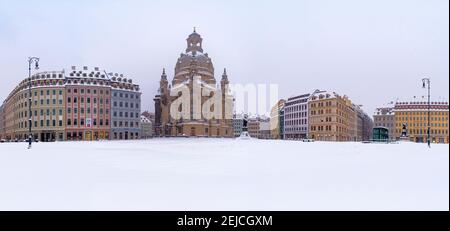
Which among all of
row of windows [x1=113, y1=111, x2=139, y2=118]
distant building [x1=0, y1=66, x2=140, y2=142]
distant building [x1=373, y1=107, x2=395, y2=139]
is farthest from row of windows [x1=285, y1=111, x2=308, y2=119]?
distant building [x1=0, y1=66, x2=140, y2=142]

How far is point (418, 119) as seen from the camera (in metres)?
115

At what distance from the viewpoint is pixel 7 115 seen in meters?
106

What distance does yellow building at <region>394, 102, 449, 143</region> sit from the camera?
11191cm

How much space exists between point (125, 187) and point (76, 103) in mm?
80266

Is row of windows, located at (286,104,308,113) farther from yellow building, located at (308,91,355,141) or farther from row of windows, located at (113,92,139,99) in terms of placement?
row of windows, located at (113,92,139,99)

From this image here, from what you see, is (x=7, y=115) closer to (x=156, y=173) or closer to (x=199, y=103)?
(x=199, y=103)

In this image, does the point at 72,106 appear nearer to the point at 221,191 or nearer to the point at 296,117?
the point at 296,117

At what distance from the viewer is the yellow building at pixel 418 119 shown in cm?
11191

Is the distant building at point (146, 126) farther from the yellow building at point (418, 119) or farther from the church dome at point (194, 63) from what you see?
the yellow building at point (418, 119)

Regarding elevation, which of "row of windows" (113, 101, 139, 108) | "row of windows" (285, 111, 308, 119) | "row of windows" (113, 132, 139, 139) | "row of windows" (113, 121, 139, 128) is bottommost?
"row of windows" (113, 132, 139, 139)

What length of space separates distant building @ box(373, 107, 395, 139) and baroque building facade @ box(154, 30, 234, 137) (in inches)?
2258

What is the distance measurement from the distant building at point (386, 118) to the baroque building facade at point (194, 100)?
188ft
